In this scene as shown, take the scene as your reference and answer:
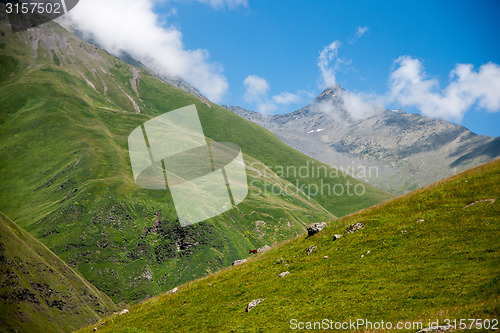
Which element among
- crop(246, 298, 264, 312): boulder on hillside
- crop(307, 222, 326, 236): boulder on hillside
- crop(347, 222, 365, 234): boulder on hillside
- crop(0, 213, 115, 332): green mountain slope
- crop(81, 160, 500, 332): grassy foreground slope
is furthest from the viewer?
crop(0, 213, 115, 332): green mountain slope

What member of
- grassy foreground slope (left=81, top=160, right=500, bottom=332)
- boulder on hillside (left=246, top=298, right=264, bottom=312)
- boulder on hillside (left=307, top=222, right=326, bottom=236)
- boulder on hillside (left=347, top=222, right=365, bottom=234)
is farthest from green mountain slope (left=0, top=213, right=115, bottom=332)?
boulder on hillside (left=347, top=222, right=365, bottom=234)

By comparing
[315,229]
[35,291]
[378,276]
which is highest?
[315,229]

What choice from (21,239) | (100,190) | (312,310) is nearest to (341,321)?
(312,310)

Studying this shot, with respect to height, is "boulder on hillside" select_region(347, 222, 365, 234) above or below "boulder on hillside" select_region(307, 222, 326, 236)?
above

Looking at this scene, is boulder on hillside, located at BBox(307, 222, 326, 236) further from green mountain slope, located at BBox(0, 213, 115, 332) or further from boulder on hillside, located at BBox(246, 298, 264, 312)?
green mountain slope, located at BBox(0, 213, 115, 332)

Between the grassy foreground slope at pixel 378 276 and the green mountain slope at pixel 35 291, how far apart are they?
37.8 m

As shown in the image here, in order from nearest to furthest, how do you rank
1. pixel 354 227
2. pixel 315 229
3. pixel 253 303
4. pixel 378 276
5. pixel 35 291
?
pixel 378 276
pixel 253 303
pixel 354 227
pixel 315 229
pixel 35 291

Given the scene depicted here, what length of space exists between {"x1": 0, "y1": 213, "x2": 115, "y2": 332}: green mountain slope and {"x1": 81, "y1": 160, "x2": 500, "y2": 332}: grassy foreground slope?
1488 inches

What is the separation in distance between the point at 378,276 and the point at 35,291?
78.5 m

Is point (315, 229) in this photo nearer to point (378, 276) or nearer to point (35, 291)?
point (378, 276)

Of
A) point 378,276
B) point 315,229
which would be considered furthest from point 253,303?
point 315,229

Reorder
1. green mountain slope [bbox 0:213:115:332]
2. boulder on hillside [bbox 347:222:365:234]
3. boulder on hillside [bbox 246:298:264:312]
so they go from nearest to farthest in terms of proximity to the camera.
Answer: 1. boulder on hillside [bbox 246:298:264:312]
2. boulder on hillside [bbox 347:222:365:234]
3. green mountain slope [bbox 0:213:115:332]

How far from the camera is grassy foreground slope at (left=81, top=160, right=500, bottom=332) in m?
19.8

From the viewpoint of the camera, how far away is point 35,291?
71312mm
